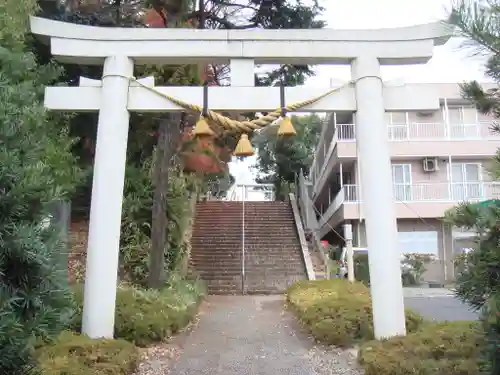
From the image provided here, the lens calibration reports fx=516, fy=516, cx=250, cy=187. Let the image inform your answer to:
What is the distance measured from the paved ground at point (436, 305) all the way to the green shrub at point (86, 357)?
20.7 feet

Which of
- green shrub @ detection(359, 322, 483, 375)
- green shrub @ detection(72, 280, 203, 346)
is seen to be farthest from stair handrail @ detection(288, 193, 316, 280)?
green shrub @ detection(359, 322, 483, 375)

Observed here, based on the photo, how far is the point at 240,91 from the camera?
7.34 meters

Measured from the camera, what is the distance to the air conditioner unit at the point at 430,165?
22.1 meters

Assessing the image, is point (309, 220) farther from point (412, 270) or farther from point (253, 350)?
point (253, 350)

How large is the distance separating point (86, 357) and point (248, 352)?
2.67 meters

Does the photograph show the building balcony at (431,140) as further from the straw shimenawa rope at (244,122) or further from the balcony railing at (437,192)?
the straw shimenawa rope at (244,122)

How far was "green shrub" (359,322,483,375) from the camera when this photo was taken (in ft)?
19.3

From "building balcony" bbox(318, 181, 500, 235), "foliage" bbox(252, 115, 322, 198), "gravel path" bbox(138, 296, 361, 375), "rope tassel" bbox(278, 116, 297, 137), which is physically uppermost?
"foliage" bbox(252, 115, 322, 198)

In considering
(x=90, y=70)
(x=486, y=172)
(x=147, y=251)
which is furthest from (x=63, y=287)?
(x=147, y=251)

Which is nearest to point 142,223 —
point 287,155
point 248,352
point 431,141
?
point 248,352

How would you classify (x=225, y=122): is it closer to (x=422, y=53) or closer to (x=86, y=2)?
(x=422, y=53)

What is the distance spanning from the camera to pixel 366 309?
28.3ft

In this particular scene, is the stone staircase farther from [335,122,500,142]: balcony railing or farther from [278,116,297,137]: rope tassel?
[278,116,297,137]: rope tassel

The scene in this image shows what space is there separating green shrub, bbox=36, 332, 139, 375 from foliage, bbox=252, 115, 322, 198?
25.4 m
